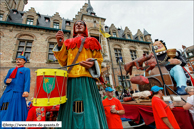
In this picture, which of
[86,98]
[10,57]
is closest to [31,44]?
[10,57]

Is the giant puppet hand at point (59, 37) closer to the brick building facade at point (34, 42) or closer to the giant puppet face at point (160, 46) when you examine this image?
the giant puppet face at point (160, 46)

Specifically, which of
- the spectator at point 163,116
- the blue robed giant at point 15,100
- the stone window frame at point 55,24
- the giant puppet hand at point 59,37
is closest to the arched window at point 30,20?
the stone window frame at point 55,24

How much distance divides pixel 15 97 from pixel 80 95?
1.57m

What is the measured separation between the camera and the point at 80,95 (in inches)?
45.4

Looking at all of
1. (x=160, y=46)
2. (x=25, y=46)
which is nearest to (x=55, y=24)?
(x=25, y=46)

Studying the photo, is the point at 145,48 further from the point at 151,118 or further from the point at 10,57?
the point at 10,57

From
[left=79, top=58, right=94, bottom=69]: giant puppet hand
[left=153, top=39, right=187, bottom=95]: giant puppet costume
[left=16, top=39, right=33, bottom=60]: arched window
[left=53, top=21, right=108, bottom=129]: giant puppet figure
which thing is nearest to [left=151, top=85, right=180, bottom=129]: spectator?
[left=153, top=39, right=187, bottom=95]: giant puppet costume

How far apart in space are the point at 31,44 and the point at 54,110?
10135mm

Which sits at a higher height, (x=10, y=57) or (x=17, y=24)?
(x=17, y=24)

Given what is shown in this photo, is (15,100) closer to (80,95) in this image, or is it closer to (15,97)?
(15,97)

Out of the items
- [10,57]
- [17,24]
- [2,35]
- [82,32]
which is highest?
[17,24]

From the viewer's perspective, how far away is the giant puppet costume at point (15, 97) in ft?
5.53

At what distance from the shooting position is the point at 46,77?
3.37 feet

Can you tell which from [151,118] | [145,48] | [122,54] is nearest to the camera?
[151,118]
